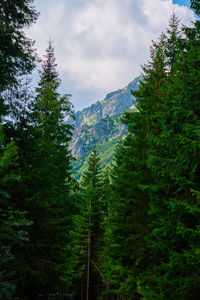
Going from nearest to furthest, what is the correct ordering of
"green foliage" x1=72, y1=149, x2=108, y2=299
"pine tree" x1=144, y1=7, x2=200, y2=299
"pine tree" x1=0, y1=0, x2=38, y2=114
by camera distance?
"pine tree" x1=144, y1=7, x2=200, y2=299 → "pine tree" x1=0, y1=0, x2=38, y2=114 → "green foliage" x1=72, y1=149, x2=108, y2=299

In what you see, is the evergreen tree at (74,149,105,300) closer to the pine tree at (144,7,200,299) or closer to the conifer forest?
the conifer forest

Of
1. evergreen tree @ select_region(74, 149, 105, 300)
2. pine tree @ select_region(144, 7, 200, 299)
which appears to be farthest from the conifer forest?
evergreen tree @ select_region(74, 149, 105, 300)

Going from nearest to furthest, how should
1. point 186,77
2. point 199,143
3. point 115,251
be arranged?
point 199,143 < point 186,77 < point 115,251

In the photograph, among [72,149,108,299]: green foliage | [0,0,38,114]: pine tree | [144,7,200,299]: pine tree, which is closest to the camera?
[144,7,200,299]: pine tree

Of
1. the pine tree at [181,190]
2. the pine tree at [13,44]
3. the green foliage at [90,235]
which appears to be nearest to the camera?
the pine tree at [181,190]

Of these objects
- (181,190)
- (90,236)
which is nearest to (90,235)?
(90,236)

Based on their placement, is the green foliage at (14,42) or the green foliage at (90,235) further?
the green foliage at (90,235)

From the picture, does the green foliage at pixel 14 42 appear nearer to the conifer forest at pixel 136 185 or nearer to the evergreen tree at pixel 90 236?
the conifer forest at pixel 136 185

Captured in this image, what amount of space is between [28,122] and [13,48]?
305 centimetres

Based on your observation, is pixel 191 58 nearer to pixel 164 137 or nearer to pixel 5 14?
pixel 164 137

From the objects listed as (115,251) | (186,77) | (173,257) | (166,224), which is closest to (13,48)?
(186,77)

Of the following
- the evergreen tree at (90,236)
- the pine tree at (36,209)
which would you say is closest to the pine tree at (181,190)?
the pine tree at (36,209)

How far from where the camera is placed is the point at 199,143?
636 centimetres

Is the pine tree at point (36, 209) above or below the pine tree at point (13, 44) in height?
below
